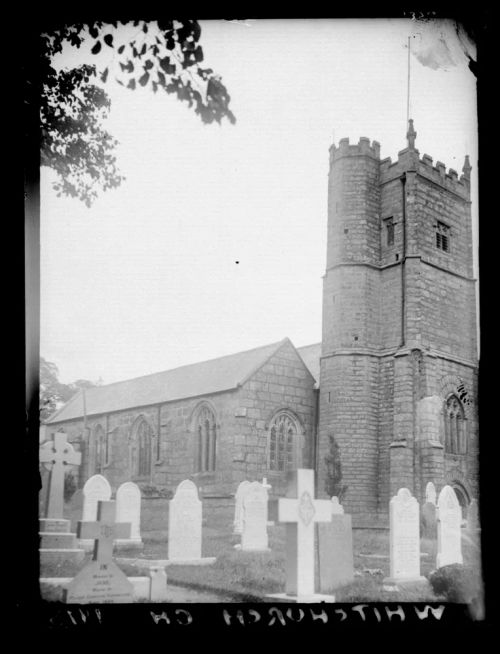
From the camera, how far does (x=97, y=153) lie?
19.8 ft

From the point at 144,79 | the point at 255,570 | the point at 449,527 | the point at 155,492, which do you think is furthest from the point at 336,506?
the point at 144,79

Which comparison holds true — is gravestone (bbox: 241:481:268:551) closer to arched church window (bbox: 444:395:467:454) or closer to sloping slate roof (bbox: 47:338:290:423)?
sloping slate roof (bbox: 47:338:290:423)

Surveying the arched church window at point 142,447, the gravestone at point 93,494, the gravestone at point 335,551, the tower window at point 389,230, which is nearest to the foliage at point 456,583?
the gravestone at point 335,551

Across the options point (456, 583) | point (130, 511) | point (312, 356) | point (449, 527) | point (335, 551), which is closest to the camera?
point (456, 583)

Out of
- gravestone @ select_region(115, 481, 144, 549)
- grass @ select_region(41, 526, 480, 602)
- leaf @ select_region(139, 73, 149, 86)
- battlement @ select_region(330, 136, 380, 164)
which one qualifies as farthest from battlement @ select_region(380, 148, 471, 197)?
gravestone @ select_region(115, 481, 144, 549)

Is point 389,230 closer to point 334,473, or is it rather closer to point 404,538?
point 334,473

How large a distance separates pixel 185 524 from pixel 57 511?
45.7 inches

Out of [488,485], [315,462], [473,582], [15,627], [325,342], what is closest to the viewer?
[15,627]

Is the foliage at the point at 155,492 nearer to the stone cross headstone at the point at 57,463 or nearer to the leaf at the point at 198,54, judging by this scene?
the stone cross headstone at the point at 57,463

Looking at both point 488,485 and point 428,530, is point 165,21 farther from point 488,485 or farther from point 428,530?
point 428,530

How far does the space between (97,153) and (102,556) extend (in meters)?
3.44

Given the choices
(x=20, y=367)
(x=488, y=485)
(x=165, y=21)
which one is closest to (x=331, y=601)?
(x=488, y=485)

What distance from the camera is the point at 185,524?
20.2 ft

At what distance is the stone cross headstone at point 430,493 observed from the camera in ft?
22.4
